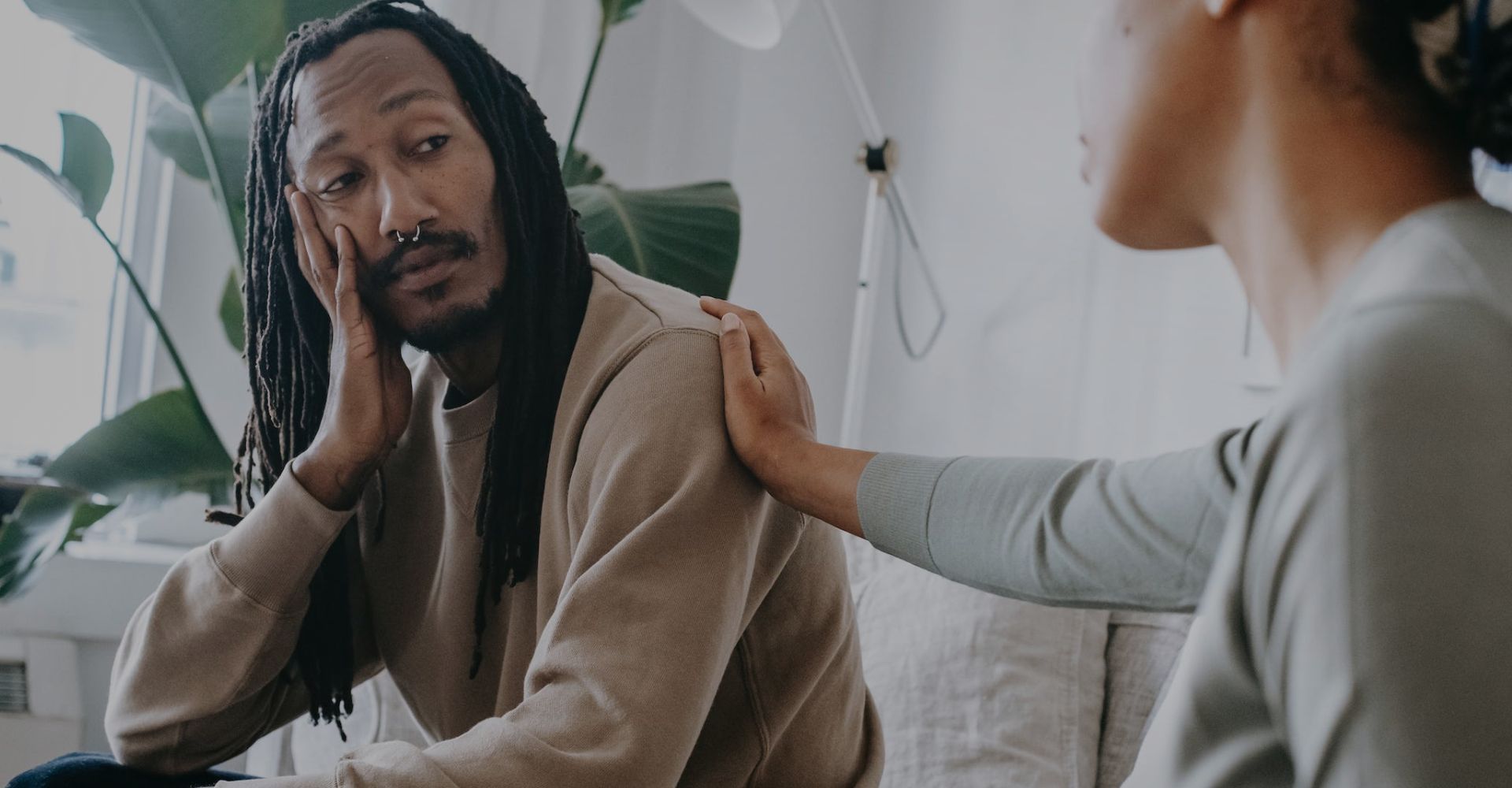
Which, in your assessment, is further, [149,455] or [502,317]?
[149,455]

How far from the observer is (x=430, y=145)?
40.8 inches

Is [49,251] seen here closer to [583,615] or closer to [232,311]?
[232,311]

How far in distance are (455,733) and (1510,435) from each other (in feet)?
2.99

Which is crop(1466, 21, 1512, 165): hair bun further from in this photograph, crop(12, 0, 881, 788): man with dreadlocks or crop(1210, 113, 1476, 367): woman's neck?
crop(12, 0, 881, 788): man with dreadlocks

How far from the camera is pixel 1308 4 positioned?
54cm

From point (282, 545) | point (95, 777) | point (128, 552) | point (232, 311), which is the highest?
point (232, 311)

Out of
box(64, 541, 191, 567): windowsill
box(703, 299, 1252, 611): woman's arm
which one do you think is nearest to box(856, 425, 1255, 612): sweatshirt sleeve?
box(703, 299, 1252, 611): woman's arm

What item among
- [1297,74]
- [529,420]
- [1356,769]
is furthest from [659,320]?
[1356,769]

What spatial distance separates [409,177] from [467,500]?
0.28 metres

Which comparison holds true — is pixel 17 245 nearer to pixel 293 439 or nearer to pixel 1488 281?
pixel 293 439

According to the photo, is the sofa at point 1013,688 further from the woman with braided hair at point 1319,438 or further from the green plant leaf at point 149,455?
the woman with braided hair at point 1319,438

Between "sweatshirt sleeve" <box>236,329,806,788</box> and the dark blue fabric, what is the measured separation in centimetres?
22

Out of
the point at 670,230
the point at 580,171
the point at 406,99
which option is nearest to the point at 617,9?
the point at 580,171

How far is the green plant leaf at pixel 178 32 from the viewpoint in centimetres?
159
